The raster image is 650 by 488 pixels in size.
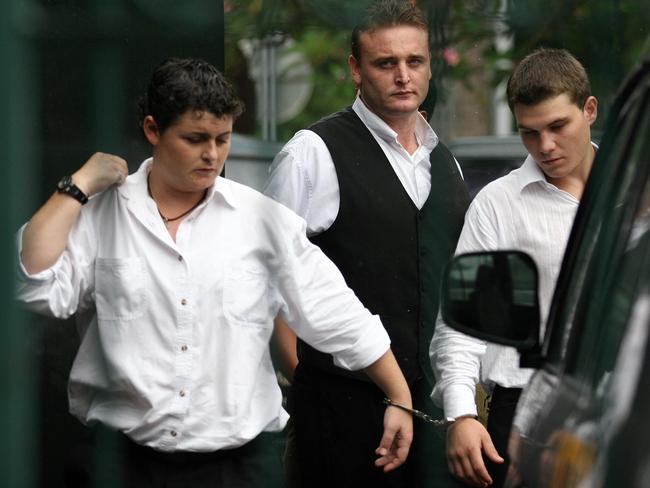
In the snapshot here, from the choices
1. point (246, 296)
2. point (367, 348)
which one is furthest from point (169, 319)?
point (367, 348)

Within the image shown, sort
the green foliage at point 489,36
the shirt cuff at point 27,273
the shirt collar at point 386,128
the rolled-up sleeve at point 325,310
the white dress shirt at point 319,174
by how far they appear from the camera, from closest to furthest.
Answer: the shirt cuff at point 27,273, the rolled-up sleeve at point 325,310, the white dress shirt at point 319,174, the shirt collar at point 386,128, the green foliage at point 489,36

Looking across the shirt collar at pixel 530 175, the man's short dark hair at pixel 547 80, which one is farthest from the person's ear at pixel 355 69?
the shirt collar at pixel 530 175

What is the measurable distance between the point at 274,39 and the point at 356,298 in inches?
28.4

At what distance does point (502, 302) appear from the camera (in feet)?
8.51

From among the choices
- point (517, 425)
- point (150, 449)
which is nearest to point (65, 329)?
point (150, 449)

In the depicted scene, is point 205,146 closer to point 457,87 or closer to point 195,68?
point 195,68

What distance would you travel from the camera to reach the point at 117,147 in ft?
11.3

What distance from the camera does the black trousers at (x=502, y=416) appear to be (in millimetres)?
3682

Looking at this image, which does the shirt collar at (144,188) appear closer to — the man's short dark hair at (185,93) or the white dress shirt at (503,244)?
the man's short dark hair at (185,93)

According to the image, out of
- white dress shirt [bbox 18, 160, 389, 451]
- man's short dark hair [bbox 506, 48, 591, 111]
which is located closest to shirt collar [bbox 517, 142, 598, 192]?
man's short dark hair [bbox 506, 48, 591, 111]

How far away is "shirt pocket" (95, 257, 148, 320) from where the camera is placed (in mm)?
3299

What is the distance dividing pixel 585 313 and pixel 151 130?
1.25 meters

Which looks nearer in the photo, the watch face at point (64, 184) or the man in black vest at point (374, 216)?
the watch face at point (64, 184)

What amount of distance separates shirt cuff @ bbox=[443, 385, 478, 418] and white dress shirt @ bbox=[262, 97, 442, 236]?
570 mm
